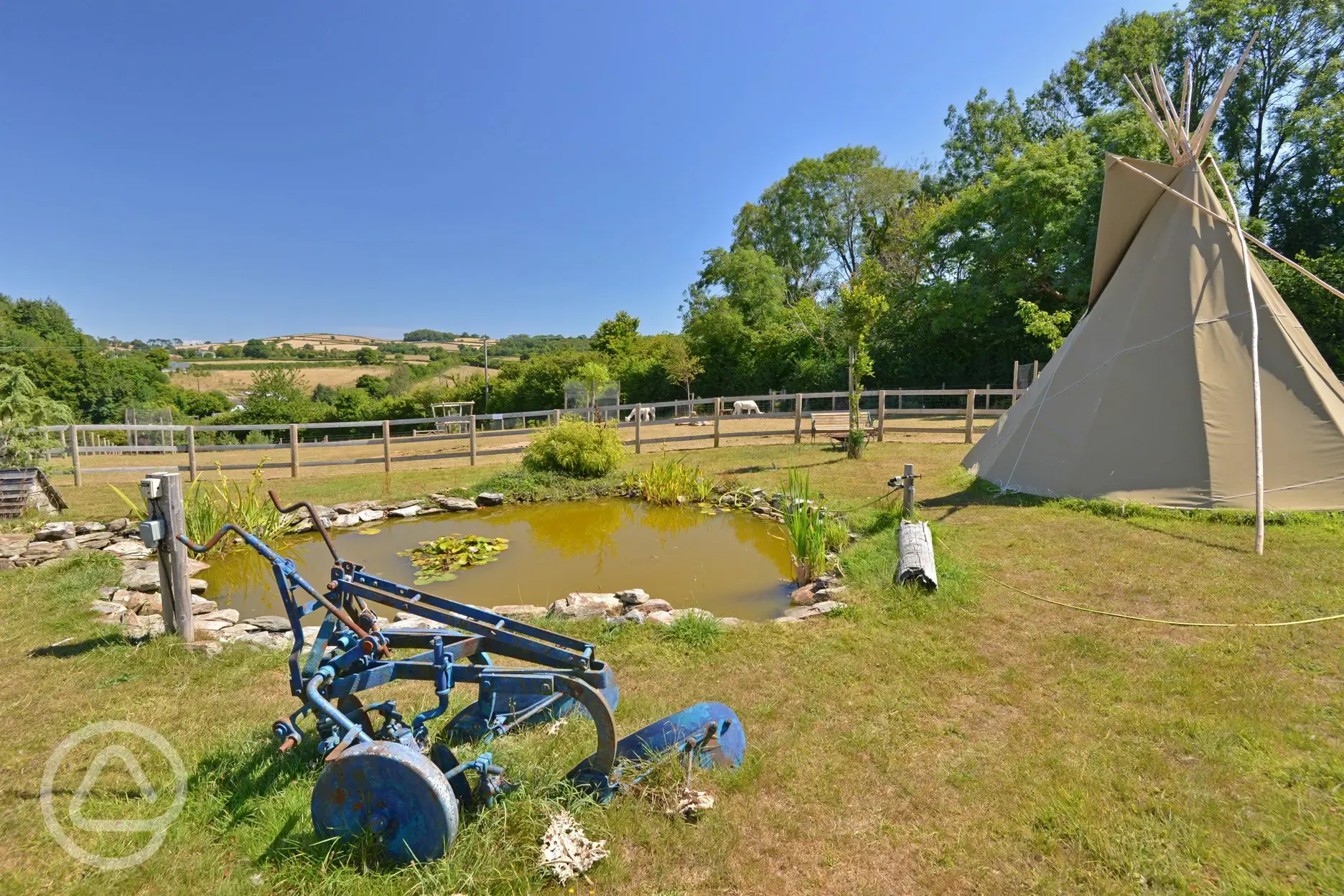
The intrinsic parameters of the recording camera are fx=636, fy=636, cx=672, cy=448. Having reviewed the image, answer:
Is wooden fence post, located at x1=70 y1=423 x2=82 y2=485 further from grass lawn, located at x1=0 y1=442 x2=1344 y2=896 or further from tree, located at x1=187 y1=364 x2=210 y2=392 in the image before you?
tree, located at x1=187 y1=364 x2=210 y2=392

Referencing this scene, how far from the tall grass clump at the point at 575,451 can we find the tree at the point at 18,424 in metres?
6.54

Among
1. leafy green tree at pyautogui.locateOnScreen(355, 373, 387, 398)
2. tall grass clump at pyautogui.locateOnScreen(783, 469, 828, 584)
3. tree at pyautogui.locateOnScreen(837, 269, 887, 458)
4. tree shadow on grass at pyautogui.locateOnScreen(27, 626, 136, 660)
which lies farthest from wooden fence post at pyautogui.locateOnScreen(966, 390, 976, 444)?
leafy green tree at pyautogui.locateOnScreen(355, 373, 387, 398)

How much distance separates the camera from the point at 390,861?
84.5 inches

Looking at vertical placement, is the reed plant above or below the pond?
above

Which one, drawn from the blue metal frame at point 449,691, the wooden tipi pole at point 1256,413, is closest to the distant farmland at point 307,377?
the wooden tipi pole at point 1256,413

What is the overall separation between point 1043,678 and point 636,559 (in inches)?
170

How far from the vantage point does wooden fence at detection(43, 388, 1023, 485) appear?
10.9 metres

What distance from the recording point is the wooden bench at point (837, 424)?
1402 centimetres

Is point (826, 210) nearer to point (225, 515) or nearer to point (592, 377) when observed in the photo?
point (592, 377)

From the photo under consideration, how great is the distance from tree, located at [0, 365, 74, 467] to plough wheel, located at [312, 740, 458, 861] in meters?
9.61

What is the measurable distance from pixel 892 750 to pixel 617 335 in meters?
Result: 33.9

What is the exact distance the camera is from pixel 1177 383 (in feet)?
22.3

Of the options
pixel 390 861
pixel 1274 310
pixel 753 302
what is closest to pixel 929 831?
pixel 390 861

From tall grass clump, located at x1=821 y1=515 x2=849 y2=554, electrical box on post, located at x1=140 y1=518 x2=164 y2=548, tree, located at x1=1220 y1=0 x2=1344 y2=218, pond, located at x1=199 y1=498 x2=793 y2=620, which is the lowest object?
pond, located at x1=199 y1=498 x2=793 y2=620
